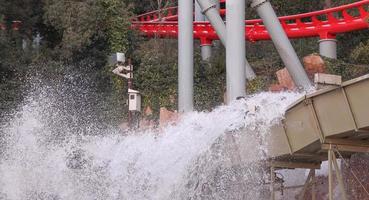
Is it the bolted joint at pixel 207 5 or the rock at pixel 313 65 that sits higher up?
the bolted joint at pixel 207 5

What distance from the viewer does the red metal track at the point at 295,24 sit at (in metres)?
22.5

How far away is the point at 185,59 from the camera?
847 inches

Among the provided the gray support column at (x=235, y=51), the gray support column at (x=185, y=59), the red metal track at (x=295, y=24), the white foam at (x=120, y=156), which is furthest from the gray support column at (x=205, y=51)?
the white foam at (x=120, y=156)

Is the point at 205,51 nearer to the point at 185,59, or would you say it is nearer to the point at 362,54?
the point at 185,59

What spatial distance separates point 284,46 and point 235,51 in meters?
2.19

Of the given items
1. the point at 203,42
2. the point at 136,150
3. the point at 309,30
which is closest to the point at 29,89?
the point at 203,42

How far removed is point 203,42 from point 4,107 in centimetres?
821

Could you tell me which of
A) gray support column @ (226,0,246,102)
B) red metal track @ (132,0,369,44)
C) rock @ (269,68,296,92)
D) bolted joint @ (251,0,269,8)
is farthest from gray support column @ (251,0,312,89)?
red metal track @ (132,0,369,44)

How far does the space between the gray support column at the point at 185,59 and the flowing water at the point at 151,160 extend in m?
4.97

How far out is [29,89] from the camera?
982 inches

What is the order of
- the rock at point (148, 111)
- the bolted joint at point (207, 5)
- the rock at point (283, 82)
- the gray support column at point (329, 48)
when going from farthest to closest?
the gray support column at point (329, 48) < the rock at point (148, 111) < the bolted joint at point (207, 5) < the rock at point (283, 82)

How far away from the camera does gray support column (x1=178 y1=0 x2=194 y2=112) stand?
21.3 m

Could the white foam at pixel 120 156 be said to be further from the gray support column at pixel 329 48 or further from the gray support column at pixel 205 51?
the gray support column at pixel 205 51

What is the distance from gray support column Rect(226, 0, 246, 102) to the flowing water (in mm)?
3679
